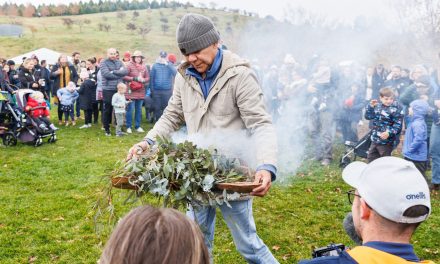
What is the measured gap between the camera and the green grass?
183 inches

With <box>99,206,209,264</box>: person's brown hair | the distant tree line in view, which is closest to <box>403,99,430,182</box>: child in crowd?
<box>99,206,209,264</box>: person's brown hair

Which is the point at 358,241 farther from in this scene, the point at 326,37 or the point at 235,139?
the point at 326,37

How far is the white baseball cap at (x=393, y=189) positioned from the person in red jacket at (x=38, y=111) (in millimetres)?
9424

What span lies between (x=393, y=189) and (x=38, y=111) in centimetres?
968

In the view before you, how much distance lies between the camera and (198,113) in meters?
3.10

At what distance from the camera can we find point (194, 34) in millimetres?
2857

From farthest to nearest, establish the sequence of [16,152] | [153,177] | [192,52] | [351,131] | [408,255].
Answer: [351,131], [16,152], [192,52], [153,177], [408,255]

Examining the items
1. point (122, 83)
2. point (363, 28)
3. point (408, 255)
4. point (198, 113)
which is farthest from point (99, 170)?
point (363, 28)

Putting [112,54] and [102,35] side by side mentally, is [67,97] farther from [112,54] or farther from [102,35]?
[102,35]

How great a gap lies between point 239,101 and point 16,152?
7.78 metres

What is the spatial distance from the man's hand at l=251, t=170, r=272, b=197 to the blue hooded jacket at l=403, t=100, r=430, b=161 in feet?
16.5

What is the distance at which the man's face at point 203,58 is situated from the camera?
9.61ft

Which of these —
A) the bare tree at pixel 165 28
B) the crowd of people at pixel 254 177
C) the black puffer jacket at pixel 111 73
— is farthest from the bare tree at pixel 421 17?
the bare tree at pixel 165 28

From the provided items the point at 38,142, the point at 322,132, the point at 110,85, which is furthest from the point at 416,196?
the point at 110,85
